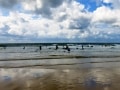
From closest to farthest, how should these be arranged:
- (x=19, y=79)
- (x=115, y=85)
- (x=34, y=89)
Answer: (x=34, y=89) < (x=115, y=85) < (x=19, y=79)

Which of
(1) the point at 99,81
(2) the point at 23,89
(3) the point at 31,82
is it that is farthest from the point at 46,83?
(1) the point at 99,81

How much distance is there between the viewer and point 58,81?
18.4 meters

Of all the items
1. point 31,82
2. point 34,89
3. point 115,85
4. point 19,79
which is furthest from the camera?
point 19,79

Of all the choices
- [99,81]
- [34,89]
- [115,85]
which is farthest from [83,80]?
[34,89]

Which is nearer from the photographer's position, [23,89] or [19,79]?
[23,89]

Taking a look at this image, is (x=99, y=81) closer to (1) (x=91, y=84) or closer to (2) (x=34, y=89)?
(1) (x=91, y=84)

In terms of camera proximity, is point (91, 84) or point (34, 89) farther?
point (91, 84)

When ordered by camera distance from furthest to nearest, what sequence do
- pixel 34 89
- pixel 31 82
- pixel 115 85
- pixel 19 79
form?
pixel 19 79 < pixel 31 82 < pixel 115 85 < pixel 34 89

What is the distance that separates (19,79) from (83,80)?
4903 mm

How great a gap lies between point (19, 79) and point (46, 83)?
276cm

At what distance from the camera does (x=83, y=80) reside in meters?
18.7

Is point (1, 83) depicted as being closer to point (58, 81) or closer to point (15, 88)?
point (15, 88)

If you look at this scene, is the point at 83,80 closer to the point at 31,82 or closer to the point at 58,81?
the point at 58,81

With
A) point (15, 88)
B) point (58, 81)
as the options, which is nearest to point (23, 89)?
point (15, 88)
